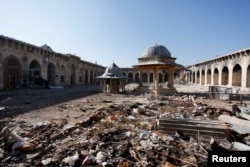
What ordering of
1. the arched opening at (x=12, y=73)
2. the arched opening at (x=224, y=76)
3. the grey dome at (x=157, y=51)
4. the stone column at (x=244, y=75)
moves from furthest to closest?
the grey dome at (x=157, y=51) → the arched opening at (x=224, y=76) → the stone column at (x=244, y=75) → the arched opening at (x=12, y=73)

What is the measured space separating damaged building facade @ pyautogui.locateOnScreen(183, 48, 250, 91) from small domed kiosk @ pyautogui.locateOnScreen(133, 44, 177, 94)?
737cm

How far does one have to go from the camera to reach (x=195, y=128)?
4.59 metres

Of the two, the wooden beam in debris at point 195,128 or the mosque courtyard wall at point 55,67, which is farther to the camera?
the mosque courtyard wall at point 55,67

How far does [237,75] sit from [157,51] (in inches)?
458

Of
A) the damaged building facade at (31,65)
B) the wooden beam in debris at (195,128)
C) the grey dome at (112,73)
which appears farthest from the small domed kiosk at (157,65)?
the damaged building facade at (31,65)

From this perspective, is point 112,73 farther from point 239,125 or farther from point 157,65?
point 239,125

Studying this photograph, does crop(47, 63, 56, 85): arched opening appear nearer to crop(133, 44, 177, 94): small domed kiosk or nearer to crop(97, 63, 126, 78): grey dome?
crop(97, 63, 126, 78): grey dome

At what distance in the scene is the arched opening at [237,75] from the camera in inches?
815

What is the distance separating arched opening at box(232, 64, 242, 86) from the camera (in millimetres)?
20709

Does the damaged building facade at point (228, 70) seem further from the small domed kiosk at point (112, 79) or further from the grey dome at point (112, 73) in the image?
the grey dome at point (112, 73)

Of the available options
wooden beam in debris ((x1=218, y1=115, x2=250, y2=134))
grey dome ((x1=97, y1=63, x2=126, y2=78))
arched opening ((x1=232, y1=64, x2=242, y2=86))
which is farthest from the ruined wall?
wooden beam in debris ((x1=218, y1=115, x2=250, y2=134))

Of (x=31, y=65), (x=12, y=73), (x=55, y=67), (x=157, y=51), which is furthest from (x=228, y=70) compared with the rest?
(x=12, y=73)

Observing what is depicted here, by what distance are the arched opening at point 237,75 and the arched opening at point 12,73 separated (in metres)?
27.2

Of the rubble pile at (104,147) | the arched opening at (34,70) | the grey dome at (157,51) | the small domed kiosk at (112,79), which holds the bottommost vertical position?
the rubble pile at (104,147)
